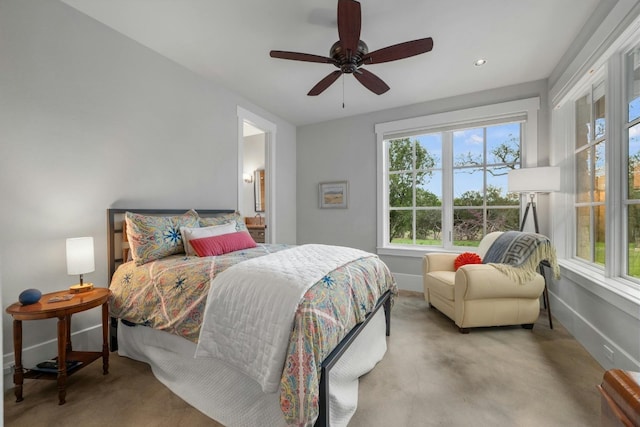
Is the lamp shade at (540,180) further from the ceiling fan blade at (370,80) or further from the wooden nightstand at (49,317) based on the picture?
the wooden nightstand at (49,317)

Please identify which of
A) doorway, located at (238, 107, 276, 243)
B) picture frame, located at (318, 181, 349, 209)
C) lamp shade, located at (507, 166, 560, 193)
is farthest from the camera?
picture frame, located at (318, 181, 349, 209)

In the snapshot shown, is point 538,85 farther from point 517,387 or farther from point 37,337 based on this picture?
point 37,337

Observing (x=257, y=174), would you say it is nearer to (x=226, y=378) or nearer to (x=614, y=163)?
(x=226, y=378)

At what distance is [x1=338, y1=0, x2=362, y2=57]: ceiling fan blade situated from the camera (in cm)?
159

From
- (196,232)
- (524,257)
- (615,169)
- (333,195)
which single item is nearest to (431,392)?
(524,257)

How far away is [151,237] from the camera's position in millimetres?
2154

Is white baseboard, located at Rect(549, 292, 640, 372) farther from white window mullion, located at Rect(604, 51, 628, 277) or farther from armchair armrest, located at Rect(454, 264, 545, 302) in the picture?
white window mullion, located at Rect(604, 51, 628, 277)

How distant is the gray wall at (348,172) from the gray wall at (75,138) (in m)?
1.98

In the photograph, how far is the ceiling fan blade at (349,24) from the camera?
159 centimetres

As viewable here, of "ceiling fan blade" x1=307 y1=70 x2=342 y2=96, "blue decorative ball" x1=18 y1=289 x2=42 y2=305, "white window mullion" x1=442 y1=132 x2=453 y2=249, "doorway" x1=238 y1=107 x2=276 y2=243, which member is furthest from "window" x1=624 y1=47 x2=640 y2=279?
"blue decorative ball" x1=18 y1=289 x2=42 y2=305

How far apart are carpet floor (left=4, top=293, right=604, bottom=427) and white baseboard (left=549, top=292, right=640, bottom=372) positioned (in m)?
0.07

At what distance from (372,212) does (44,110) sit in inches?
142

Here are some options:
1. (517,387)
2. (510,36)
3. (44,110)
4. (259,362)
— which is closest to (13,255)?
(44,110)

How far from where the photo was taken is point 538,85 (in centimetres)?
309
